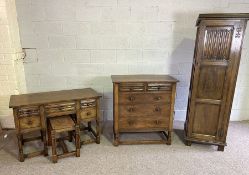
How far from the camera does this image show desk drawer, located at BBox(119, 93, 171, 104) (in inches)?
98.6

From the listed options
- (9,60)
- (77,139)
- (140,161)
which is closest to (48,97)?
(77,139)

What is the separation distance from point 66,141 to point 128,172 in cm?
102

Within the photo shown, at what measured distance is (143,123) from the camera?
2619 millimetres

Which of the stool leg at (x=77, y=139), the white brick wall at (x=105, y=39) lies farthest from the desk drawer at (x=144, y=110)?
the white brick wall at (x=105, y=39)

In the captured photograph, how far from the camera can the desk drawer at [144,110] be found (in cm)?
255

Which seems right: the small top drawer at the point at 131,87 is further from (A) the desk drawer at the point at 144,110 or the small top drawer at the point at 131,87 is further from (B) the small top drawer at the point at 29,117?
(B) the small top drawer at the point at 29,117

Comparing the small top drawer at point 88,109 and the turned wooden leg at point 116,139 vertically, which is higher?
the small top drawer at point 88,109

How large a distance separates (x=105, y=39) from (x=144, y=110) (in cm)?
122

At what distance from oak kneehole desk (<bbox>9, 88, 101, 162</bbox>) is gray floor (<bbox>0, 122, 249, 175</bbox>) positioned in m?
0.17

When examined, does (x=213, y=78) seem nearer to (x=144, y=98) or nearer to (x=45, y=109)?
(x=144, y=98)

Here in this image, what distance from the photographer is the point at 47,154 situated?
239 centimetres

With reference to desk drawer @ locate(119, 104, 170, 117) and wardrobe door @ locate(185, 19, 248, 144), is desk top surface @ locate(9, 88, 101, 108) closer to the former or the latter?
desk drawer @ locate(119, 104, 170, 117)

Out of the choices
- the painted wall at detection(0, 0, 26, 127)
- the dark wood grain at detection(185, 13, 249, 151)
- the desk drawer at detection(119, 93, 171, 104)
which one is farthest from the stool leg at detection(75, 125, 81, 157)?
the dark wood grain at detection(185, 13, 249, 151)

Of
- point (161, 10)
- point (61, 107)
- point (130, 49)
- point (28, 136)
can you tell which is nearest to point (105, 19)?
point (130, 49)
